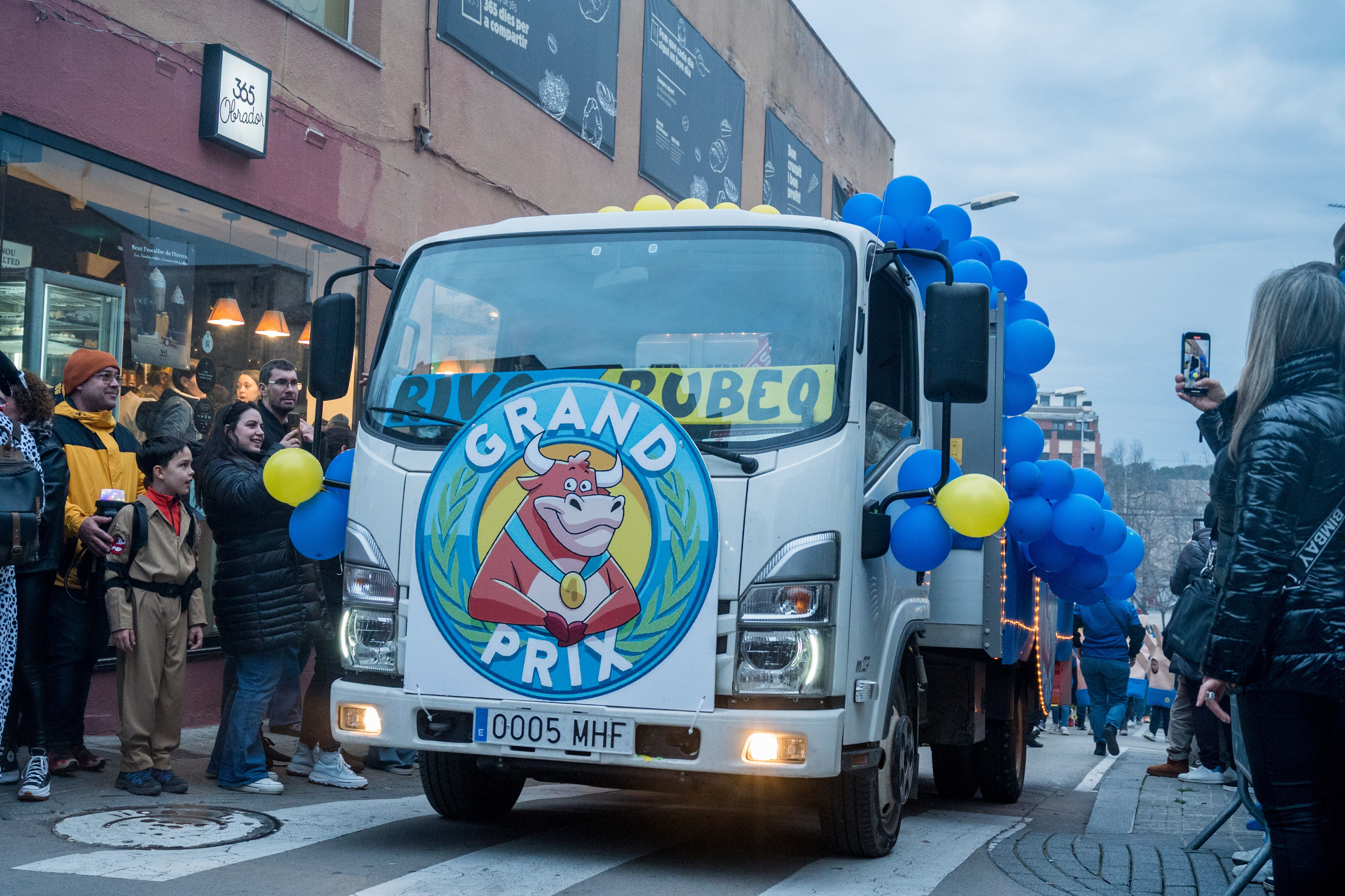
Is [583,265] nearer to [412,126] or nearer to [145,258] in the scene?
[145,258]

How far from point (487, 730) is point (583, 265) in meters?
1.91

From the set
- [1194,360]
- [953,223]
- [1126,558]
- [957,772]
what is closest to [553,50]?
[953,223]

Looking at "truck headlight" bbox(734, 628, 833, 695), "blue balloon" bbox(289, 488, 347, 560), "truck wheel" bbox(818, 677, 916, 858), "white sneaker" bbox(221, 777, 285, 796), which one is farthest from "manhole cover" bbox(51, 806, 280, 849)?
"truck wheel" bbox(818, 677, 916, 858)

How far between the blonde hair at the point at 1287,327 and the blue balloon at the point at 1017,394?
11.4ft

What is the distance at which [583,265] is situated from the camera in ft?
18.2

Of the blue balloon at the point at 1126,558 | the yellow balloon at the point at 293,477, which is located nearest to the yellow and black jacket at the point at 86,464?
the yellow balloon at the point at 293,477

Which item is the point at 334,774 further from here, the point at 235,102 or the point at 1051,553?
the point at 235,102

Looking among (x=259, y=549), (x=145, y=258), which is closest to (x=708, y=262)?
(x=259, y=549)

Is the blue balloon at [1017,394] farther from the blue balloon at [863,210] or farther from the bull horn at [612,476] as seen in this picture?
the bull horn at [612,476]

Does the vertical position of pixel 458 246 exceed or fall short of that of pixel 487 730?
it exceeds it

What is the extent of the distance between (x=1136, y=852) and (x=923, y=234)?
3282mm

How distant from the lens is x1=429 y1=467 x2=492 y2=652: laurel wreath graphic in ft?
16.3

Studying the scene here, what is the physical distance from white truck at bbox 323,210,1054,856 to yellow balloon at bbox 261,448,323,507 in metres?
0.37

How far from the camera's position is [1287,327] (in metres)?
3.84
